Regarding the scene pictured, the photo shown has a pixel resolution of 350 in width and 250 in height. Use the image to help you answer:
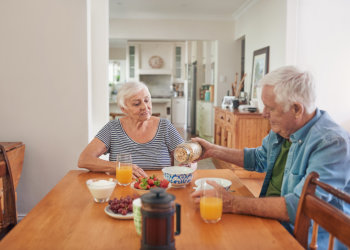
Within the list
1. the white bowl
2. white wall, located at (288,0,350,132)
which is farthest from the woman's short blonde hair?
white wall, located at (288,0,350,132)

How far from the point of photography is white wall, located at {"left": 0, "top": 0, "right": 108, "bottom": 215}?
9.05ft

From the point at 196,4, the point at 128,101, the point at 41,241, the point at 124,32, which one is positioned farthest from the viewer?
the point at 124,32

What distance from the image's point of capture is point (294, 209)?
1.26 metres

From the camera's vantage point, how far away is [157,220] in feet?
2.96

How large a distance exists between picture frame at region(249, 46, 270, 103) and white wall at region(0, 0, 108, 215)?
2855 millimetres

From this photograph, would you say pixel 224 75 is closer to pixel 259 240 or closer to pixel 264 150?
pixel 264 150

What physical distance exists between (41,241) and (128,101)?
4.14ft

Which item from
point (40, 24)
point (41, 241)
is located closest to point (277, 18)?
point (40, 24)

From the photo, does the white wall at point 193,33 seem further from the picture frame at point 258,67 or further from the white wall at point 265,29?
the picture frame at point 258,67

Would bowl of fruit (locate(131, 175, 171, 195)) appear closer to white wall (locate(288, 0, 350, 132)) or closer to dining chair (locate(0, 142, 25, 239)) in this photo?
dining chair (locate(0, 142, 25, 239))

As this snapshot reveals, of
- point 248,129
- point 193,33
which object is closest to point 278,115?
point 248,129

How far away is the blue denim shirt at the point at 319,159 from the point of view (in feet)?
4.17

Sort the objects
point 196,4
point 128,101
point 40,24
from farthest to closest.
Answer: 1. point 196,4
2. point 40,24
3. point 128,101

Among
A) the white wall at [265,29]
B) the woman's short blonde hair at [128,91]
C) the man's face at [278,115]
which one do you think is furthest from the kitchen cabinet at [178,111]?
the man's face at [278,115]
